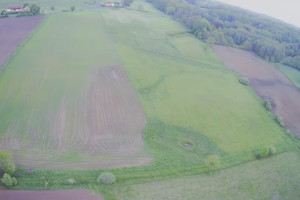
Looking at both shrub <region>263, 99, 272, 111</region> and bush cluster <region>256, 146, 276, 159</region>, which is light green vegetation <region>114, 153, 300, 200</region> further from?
shrub <region>263, 99, 272, 111</region>

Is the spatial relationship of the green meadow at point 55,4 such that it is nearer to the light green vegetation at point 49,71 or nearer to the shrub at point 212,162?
the light green vegetation at point 49,71

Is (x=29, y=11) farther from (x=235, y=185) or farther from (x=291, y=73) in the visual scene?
(x=291, y=73)

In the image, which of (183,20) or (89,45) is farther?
(183,20)

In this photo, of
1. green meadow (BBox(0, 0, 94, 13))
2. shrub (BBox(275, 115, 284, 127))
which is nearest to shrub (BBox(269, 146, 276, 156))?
shrub (BBox(275, 115, 284, 127))

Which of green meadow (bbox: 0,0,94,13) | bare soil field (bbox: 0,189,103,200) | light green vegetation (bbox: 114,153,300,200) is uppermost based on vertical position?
green meadow (bbox: 0,0,94,13)

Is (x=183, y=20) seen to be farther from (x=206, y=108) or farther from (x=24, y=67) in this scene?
(x=24, y=67)

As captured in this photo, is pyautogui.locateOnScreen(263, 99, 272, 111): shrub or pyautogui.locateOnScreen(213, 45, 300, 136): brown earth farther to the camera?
pyautogui.locateOnScreen(213, 45, 300, 136): brown earth

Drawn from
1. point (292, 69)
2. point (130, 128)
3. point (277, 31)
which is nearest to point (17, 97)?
point (130, 128)

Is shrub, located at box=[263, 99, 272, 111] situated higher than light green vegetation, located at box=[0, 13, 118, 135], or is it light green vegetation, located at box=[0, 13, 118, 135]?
light green vegetation, located at box=[0, 13, 118, 135]

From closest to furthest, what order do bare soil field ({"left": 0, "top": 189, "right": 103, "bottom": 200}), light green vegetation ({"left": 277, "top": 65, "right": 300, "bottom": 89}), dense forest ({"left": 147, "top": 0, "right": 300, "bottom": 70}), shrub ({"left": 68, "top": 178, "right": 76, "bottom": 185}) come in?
bare soil field ({"left": 0, "top": 189, "right": 103, "bottom": 200})
shrub ({"left": 68, "top": 178, "right": 76, "bottom": 185})
light green vegetation ({"left": 277, "top": 65, "right": 300, "bottom": 89})
dense forest ({"left": 147, "top": 0, "right": 300, "bottom": 70})
